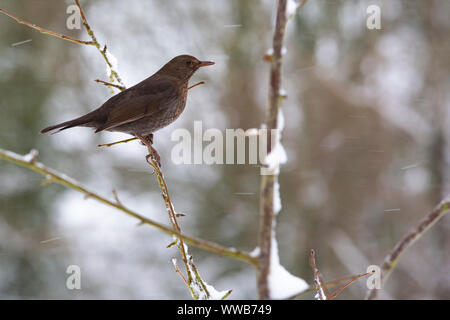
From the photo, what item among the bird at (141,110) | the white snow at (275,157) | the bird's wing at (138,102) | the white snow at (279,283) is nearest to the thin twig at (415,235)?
the white snow at (279,283)

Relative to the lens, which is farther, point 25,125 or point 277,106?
point 25,125

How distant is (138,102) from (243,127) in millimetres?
5348

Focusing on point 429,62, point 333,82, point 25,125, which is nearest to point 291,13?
point 333,82

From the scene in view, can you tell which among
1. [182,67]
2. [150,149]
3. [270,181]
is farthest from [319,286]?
[182,67]

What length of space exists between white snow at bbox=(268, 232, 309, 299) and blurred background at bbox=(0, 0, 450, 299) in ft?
21.8

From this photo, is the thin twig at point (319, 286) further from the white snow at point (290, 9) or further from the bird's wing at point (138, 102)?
the bird's wing at point (138, 102)

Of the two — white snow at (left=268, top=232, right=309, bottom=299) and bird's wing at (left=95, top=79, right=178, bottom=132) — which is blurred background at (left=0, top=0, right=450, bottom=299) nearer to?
bird's wing at (left=95, top=79, right=178, bottom=132)

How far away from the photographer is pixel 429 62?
8.23m

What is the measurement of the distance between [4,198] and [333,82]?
19.4 feet

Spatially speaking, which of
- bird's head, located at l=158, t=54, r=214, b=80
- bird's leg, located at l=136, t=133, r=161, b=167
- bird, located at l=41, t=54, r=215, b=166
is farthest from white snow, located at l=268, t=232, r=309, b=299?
bird's head, located at l=158, t=54, r=214, b=80

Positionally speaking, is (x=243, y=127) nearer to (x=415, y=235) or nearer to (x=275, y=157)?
(x=415, y=235)

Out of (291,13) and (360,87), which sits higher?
(360,87)

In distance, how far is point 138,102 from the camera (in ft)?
7.72
